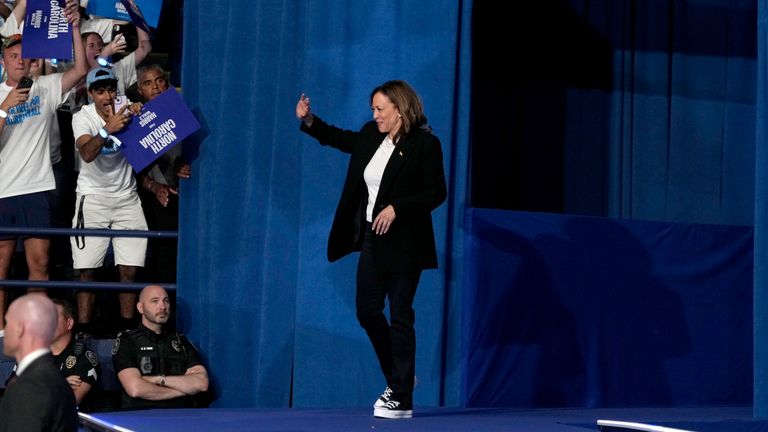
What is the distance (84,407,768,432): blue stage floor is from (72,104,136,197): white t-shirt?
1.66 meters

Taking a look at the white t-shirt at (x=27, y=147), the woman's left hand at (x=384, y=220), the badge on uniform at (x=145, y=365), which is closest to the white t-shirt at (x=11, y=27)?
the white t-shirt at (x=27, y=147)

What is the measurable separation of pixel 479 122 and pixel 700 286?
170cm

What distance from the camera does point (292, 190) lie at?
7273 mm

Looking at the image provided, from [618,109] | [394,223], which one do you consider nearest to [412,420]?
[394,223]

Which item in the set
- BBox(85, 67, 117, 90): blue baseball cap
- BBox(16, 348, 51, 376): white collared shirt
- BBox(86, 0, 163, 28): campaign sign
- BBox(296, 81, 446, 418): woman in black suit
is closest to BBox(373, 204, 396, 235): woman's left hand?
BBox(296, 81, 446, 418): woman in black suit

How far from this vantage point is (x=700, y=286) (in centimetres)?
779

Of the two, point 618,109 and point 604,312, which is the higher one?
point 618,109

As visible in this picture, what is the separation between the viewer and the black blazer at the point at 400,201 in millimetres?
5355

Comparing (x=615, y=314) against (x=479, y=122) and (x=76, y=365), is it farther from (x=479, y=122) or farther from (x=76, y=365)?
(x=76, y=365)

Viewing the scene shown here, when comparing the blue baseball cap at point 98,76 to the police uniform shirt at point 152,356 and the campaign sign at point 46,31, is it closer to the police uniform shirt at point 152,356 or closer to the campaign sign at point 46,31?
the campaign sign at point 46,31

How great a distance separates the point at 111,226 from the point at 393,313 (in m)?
2.51

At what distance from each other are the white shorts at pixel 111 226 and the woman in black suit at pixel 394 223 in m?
2.11

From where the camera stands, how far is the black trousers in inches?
212

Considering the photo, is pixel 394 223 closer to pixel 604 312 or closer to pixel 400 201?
pixel 400 201
